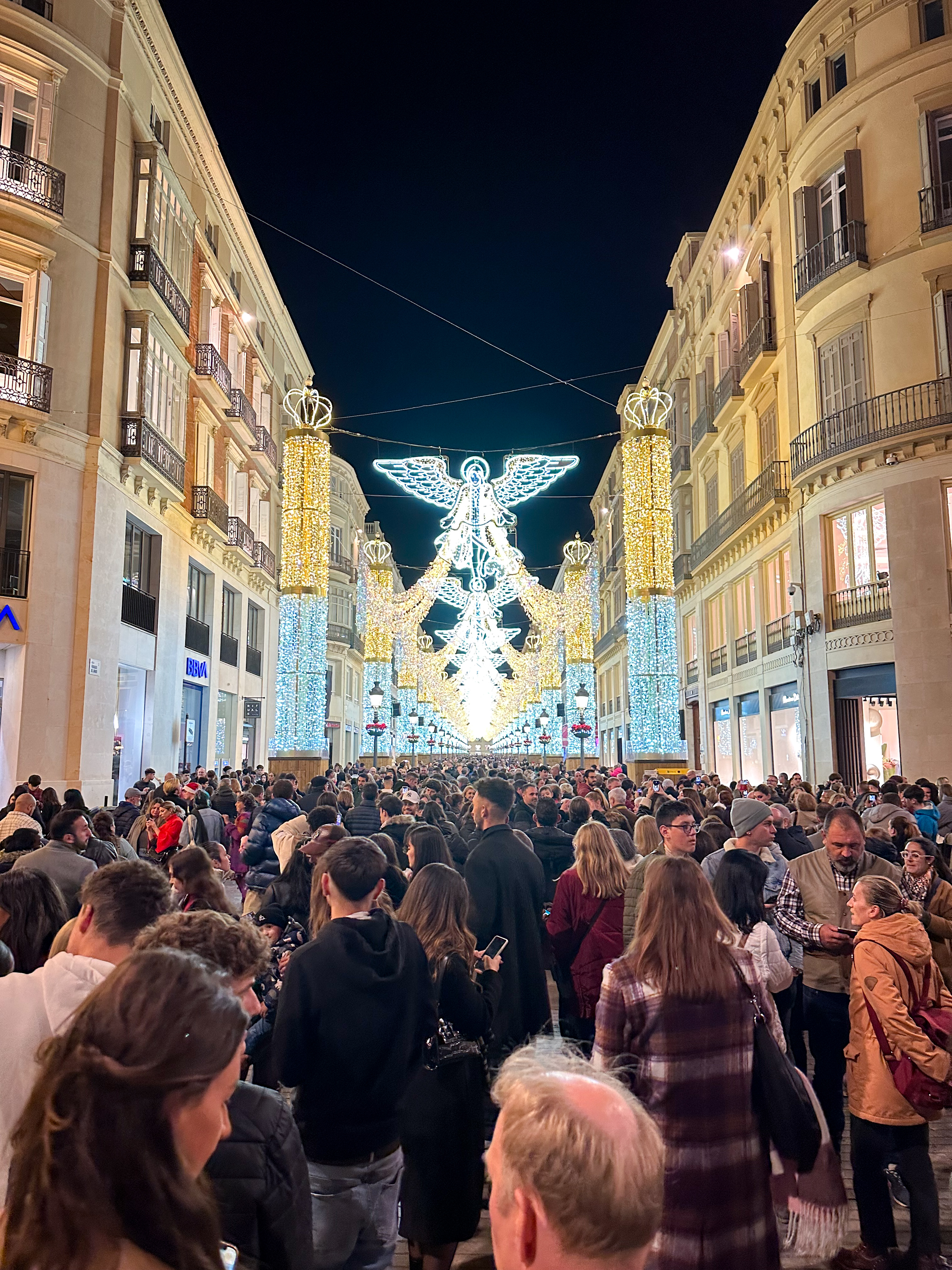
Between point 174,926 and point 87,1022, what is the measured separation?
112 centimetres


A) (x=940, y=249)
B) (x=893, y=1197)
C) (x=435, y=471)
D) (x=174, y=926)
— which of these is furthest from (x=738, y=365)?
(x=174, y=926)

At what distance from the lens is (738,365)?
26109 millimetres

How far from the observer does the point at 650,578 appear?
19.3 m

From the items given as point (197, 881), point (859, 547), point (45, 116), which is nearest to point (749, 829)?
point (197, 881)

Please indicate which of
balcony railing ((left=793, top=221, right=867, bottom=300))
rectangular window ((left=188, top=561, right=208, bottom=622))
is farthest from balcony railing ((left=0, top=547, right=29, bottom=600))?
balcony railing ((left=793, top=221, right=867, bottom=300))

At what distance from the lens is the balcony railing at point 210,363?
2572cm

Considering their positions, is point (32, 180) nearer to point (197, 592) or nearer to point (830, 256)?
point (197, 592)

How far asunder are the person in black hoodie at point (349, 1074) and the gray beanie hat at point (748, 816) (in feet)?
11.0

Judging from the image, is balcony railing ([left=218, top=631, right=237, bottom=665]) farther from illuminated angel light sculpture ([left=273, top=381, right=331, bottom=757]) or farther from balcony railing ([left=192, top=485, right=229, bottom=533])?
illuminated angel light sculpture ([left=273, top=381, right=331, bottom=757])

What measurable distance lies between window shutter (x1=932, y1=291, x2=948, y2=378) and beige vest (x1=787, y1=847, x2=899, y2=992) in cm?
1664

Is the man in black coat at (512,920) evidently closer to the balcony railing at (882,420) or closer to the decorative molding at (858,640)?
the decorative molding at (858,640)

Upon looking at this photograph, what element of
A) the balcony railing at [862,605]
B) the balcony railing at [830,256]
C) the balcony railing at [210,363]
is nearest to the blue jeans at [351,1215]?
the balcony railing at [862,605]

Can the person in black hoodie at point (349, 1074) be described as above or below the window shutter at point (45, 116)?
below

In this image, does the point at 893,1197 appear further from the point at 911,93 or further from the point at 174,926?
the point at 911,93
